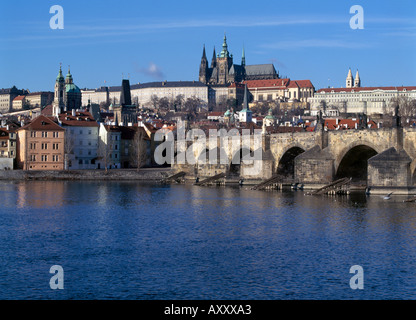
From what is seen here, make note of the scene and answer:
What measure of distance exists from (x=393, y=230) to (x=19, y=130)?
51.9 m

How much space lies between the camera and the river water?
20.0m

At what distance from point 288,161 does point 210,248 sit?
33193mm

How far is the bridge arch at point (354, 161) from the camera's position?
4853 centimetres

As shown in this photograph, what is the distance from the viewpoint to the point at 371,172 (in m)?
42.9

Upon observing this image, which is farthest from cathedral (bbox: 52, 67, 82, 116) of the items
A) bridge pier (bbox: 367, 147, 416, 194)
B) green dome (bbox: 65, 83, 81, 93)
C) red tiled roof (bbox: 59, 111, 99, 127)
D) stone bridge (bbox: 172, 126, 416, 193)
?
→ bridge pier (bbox: 367, 147, 416, 194)

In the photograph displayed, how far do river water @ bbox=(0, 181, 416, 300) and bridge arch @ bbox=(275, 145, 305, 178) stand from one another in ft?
45.5

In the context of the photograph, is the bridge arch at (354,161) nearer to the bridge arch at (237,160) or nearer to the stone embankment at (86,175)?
the bridge arch at (237,160)

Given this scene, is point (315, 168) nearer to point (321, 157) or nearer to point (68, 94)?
point (321, 157)

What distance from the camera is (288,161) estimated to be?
5844 cm

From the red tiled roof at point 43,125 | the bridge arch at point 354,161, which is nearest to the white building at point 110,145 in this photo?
the red tiled roof at point 43,125

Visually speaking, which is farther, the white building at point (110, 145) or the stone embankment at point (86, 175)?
the white building at point (110, 145)

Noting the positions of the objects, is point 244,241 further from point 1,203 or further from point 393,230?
point 1,203

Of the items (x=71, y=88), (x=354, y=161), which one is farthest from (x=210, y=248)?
(x=71, y=88)
